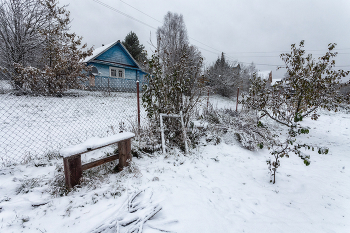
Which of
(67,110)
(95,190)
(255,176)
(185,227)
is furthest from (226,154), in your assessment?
(67,110)

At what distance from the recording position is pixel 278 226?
77.4 inches

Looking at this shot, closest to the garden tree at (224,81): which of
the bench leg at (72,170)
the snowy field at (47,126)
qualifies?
the snowy field at (47,126)

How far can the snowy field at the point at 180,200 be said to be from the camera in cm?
180

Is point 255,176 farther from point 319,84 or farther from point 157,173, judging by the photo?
point 319,84

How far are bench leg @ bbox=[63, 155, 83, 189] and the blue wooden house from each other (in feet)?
35.2

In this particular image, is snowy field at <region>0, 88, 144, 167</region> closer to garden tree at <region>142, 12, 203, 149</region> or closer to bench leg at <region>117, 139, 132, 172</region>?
garden tree at <region>142, 12, 203, 149</region>

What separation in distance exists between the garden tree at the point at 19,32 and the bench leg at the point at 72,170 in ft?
31.3

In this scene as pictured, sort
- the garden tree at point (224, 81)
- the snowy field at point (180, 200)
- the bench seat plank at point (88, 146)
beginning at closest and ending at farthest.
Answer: the snowy field at point (180, 200), the bench seat plank at point (88, 146), the garden tree at point (224, 81)

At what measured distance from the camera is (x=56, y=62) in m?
8.88

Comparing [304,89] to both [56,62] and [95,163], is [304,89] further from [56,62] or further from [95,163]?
[56,62]

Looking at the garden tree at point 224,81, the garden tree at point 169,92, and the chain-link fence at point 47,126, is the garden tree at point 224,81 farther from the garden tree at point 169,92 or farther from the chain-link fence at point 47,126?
the garden tree at point 169,92

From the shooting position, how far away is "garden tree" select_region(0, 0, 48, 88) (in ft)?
27.8

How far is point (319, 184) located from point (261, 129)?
2074mm

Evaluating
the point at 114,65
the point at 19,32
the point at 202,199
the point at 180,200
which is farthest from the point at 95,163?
the point at 114,65
